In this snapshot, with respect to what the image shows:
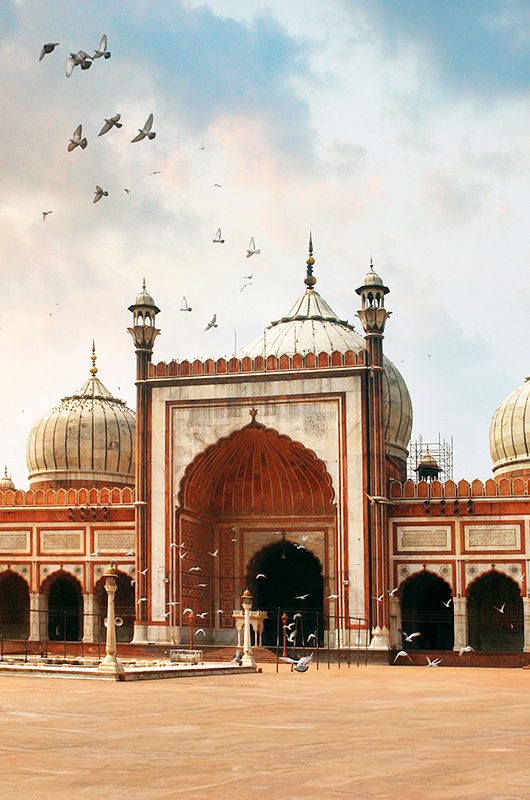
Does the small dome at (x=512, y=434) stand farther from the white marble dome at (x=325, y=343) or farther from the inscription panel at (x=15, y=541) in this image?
the inscription panel at (x=15, y=541)

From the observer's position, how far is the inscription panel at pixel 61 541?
104 feet

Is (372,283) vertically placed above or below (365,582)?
above

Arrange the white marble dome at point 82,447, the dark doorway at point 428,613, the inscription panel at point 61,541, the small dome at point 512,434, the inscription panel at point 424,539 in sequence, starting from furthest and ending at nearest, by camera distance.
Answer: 1. the white marble dome at point 82,447
2. the small dome at point 512,434
3. the inscription panel at point 61,541
4. the dark doorway at point 428,613
5. the inscription panel at point 424,539

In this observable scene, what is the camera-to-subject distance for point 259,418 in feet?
97.6

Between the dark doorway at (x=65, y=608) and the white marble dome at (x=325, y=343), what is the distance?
8752mm

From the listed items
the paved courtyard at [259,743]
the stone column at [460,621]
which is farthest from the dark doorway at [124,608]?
the paved courtyard at [259,743]

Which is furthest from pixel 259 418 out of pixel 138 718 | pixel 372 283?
pixel 138 718

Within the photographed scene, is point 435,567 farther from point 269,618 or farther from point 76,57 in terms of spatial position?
point 76,57

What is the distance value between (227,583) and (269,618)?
1.85m

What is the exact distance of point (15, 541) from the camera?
32469 mm

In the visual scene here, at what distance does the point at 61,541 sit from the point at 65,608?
3.59 m

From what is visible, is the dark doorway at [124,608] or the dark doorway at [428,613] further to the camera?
the dark doorway at [124,608]

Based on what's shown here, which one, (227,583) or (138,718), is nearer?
(138,718)

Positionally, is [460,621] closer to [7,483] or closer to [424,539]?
[424,539]
